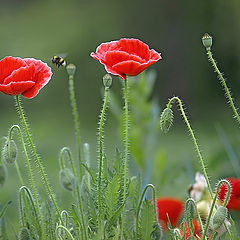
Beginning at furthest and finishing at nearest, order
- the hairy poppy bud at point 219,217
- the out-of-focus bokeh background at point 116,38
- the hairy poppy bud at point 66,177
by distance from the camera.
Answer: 1. the out-of-focus bokeh background at point 116,38
2. the hairy poppy bud at point 66,177
3. the hairy poppy bud at point 219,217

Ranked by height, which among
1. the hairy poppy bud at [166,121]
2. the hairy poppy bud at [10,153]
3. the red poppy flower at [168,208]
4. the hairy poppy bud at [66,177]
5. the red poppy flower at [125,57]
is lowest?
the red poppy flower at [168,208]

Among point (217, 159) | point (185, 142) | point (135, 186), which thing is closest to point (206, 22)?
point (185, 142)

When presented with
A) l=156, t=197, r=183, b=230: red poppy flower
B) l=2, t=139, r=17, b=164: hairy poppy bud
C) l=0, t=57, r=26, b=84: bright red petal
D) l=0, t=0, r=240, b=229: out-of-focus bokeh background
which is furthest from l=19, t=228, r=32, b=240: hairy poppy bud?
l=0, t=0, r=240, b=229: out-of-focus bokeh background

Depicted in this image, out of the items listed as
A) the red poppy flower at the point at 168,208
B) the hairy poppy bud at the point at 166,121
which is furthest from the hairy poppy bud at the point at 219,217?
the red poppy flower at the point at 168,208

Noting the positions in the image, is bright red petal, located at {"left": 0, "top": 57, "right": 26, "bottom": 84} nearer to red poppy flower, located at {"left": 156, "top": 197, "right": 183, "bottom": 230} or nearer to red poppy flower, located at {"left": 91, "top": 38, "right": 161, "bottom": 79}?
red poppy flower, located at {"left": 91, "top": 38, "right": 161, "bottom": 79}

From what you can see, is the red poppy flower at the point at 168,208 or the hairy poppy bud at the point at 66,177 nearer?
the hairy poppy bud at the point at 66,177

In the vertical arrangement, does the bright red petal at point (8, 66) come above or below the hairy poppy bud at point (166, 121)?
above

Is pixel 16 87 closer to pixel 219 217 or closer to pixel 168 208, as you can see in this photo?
pixel 219 217

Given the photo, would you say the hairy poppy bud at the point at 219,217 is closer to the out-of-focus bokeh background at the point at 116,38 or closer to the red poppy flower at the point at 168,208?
the red poppy flower at the point at 168,208

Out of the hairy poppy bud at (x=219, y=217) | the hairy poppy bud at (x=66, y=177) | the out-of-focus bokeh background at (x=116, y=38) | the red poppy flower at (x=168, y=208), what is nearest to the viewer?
the hairy poppy bud at (x=219, y=217)
